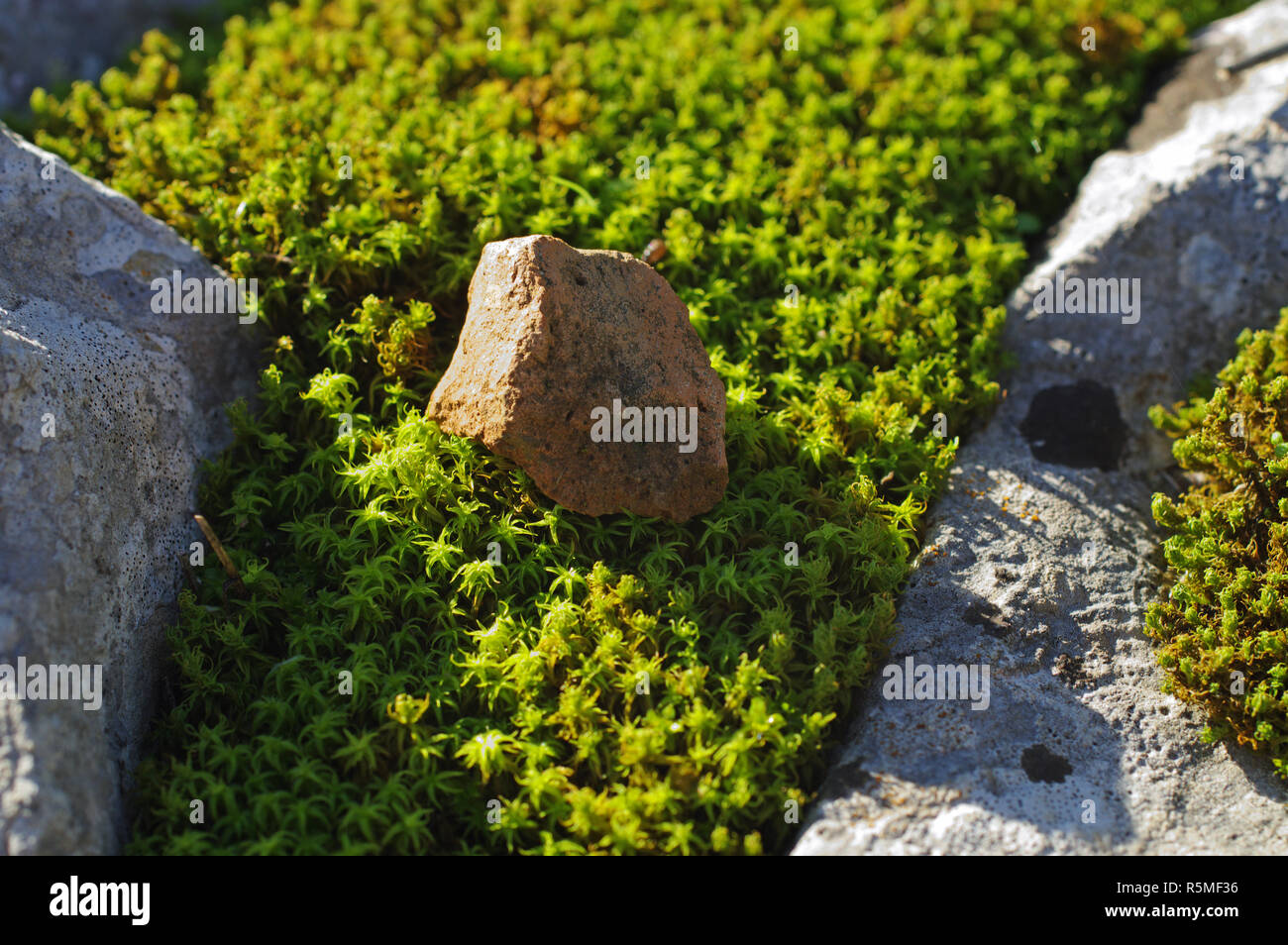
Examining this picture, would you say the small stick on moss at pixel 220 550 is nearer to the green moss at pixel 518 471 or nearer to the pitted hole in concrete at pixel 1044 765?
the green moss at pixel 518 471

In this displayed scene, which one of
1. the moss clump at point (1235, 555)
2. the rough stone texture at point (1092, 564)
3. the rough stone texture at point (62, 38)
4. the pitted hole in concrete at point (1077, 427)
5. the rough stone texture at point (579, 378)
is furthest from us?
the rough stone texture at point (62, 38)

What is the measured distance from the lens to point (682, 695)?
201 inches

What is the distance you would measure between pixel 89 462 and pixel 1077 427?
19.8ft

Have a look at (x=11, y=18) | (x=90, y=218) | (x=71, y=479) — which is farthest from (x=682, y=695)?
(x=11, y=18)

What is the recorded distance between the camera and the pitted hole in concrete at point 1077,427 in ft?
21.3

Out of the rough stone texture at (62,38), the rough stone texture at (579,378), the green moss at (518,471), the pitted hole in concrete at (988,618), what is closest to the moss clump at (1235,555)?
the pitted hole in concrete at (988,618)

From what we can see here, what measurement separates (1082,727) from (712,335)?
3389mm

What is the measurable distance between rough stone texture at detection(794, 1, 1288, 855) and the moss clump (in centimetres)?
17

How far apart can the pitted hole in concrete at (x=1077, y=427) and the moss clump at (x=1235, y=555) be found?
323 millimetres

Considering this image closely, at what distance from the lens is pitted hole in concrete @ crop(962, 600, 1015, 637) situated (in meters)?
5.56

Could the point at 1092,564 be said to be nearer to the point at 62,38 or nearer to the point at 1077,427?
the point at 1077,427

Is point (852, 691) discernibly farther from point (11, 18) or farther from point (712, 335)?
point (11, 18)

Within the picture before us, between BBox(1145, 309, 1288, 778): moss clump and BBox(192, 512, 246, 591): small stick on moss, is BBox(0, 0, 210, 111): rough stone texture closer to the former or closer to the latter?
BBox(192, 512, 246, 591): small stick on moss

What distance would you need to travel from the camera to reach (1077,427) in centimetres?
663
